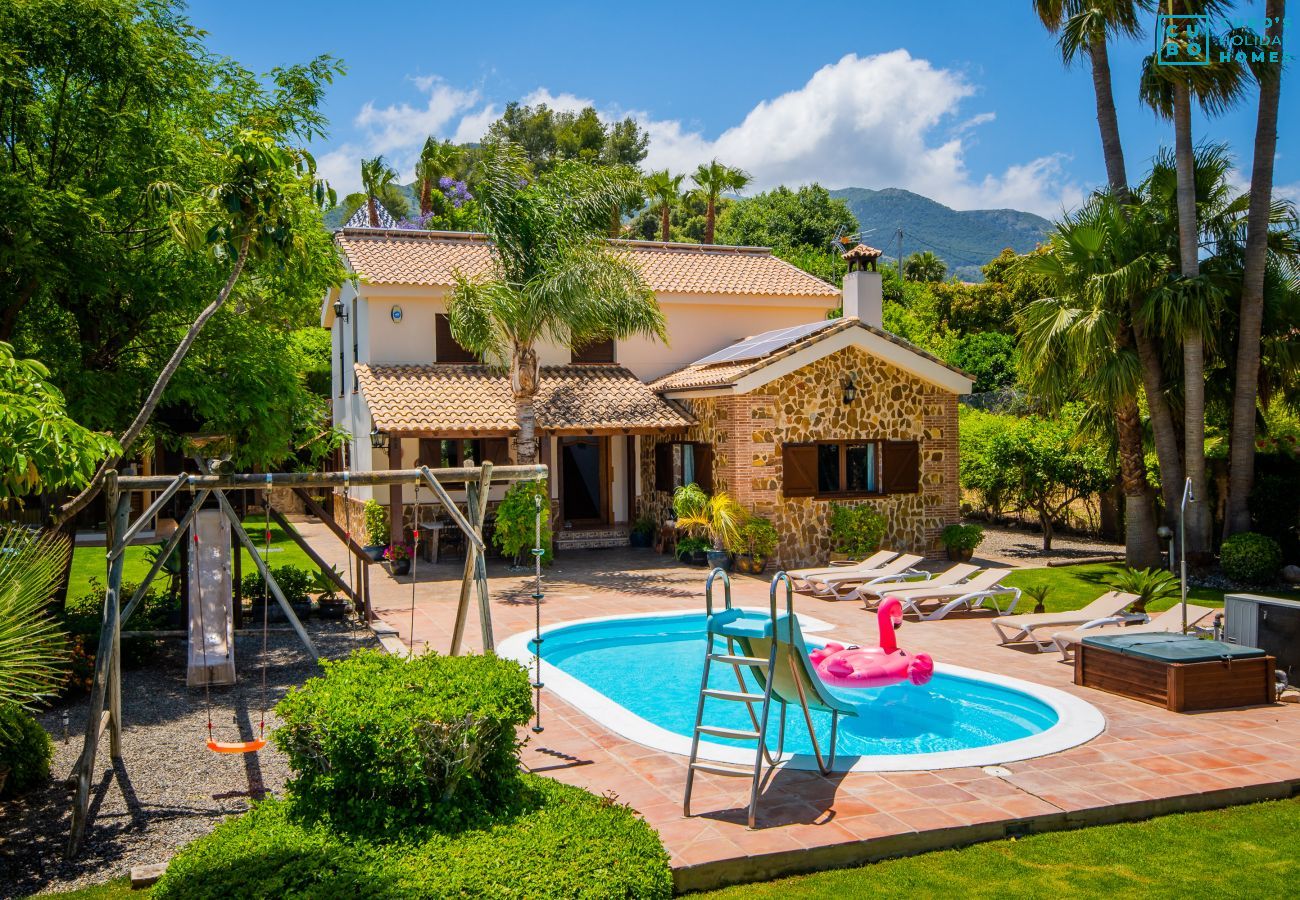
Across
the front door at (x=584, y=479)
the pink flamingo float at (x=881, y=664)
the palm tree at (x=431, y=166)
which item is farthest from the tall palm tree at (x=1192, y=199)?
the palm tree at (x=431, y=166)

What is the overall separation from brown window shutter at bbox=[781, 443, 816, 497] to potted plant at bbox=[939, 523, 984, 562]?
3099 mm

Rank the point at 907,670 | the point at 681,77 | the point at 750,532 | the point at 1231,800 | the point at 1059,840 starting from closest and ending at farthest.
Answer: the point at 1059,840
the point at 1231,800
the point at 907,670
the point at 750,532
the point at 681,77

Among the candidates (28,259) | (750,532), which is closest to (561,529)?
(750,532)

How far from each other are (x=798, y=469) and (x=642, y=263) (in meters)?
7.96

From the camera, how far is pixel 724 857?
6.04 meters

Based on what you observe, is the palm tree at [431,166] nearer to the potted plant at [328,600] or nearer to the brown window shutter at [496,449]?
the brown window shutter at [496,449]

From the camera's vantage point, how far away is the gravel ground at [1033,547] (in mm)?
20250

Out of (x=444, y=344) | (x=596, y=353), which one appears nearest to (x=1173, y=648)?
(x=596, y=353)

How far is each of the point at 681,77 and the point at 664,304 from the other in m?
6.44

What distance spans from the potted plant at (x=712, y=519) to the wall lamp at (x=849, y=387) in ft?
10.5

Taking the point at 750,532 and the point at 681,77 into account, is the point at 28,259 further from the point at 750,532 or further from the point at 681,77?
the point at 681,77

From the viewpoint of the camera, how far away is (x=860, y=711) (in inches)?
429

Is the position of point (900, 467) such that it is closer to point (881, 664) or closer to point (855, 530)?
point (855, 530)

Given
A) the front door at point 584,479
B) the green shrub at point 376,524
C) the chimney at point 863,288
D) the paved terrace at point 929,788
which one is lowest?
the paved terrace at point 929,788
